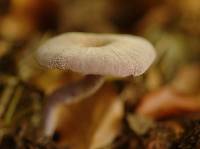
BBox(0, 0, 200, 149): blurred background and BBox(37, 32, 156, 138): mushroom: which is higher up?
BBox(37, 32, 156, 138): mushroom

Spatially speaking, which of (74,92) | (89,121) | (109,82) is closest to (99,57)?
(74,92)

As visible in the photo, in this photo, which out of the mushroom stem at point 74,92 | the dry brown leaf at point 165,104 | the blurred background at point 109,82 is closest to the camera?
the mushroom stem at point 74,92

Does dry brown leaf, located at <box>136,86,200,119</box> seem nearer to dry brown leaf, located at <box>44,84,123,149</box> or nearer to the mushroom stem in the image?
dry brown leaf, located at <box>44,84,123,149</box>

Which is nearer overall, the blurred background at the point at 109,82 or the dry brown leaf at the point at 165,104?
the blurred background at the point at 109,82

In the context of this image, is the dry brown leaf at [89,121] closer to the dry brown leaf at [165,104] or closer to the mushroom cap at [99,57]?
the dry brown leaf at [165,104]

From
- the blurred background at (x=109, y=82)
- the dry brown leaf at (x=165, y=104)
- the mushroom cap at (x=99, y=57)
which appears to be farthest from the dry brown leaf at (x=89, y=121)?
the mushroom cap at (x=99, y=57)

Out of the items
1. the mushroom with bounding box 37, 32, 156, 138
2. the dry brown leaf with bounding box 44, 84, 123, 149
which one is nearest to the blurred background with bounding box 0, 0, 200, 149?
the dry brown leaf with bounding box 44, 84, 123, 149

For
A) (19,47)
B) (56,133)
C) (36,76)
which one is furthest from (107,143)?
(19,47)
